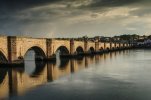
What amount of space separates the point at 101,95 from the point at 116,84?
17.4 ft

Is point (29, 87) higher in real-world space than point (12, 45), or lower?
lower

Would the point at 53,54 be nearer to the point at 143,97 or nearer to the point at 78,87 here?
the point at 78,87

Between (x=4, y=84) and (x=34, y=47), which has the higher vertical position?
(x=34, y=47)

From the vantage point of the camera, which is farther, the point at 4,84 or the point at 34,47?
the point at 34,47

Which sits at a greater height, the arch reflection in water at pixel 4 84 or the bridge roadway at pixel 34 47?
the bridge roadway at pixel 34 47

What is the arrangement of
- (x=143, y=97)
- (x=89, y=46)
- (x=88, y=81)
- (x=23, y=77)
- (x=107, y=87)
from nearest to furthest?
(x=143, y=97), (x=107, y=87), (x=88, y=81), (x=23, y=77), (x=89, y=46)

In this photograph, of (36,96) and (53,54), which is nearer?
(36,96)

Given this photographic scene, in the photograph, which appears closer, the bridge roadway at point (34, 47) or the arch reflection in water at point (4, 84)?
the arch reflection in water at point (4, 84)

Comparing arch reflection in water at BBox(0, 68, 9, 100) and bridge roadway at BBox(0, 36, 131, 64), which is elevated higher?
bridge roadway at BBox(0, 36, 131, 64)

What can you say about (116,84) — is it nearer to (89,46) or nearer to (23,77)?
(23,77)

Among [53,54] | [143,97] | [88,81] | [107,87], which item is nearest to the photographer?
[143,97]

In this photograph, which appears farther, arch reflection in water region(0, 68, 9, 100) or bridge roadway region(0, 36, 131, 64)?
bridge roadway region(0, 36, 131, 64)

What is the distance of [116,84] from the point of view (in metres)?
27.0

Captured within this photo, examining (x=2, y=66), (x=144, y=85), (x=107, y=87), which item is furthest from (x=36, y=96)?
(x=2, y=66)
